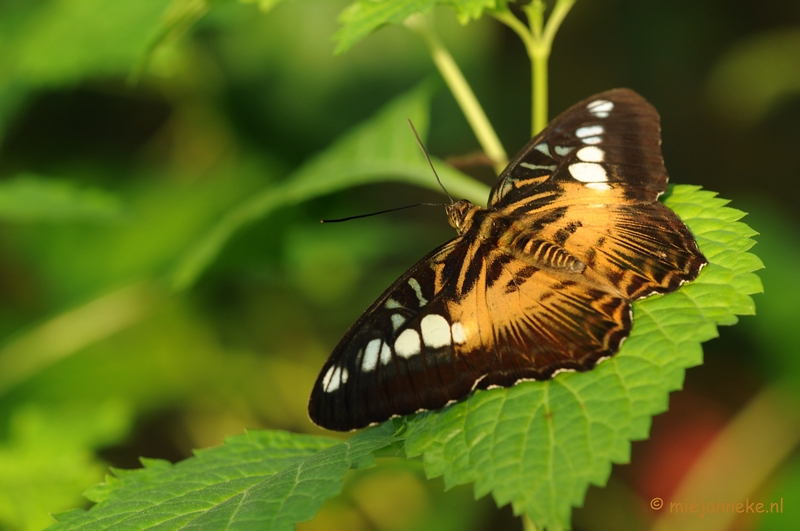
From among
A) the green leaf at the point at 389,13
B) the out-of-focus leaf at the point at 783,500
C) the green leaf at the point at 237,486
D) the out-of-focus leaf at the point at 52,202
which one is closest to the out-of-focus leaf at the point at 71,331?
the out-of-focus leaf at the point at 52,202

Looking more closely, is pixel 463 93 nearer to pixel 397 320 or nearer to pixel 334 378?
pixel 397 320

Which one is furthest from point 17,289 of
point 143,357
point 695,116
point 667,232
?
point 695,116

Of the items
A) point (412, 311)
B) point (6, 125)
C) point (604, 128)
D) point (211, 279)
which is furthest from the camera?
point (211, 279)

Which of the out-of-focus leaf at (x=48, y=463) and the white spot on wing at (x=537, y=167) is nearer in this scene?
the white spot on wing at (x=537, y=167)

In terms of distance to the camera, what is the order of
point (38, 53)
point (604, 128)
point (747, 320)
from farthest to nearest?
point (747, 320), point (38, 53), point (604, 128)

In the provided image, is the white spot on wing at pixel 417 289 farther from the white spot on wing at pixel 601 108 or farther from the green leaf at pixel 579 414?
the white spot on wing at pixel 601 108

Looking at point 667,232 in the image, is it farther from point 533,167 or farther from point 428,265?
point 428,265

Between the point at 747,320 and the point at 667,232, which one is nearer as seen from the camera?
the point at 667,232
